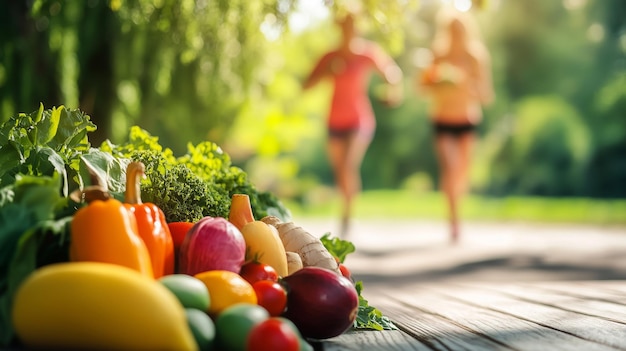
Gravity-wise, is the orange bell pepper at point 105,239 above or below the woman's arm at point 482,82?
below

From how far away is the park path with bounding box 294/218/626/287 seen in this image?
7.05m

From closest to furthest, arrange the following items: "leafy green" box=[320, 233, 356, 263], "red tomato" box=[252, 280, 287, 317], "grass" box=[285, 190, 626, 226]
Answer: "red tomato" box=[252, 280, 287, 317] → "leafy green" box=[320, 233, 356, 263] → "grass" box=[285, 190, 626, 226]

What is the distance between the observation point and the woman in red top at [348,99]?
9523 mm

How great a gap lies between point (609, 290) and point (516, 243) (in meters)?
6.22

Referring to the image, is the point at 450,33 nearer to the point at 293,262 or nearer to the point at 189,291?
the point at 293,262

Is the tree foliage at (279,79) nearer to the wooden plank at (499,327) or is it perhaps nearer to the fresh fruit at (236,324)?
the wooden plank at (499,327)

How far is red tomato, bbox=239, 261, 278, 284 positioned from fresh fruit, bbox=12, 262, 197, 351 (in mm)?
600

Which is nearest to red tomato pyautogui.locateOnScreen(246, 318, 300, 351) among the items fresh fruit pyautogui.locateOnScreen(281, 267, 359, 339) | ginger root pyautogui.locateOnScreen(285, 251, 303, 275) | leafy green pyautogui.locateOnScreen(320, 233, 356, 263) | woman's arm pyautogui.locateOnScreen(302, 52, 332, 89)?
fresh fruit pyautogui.locateOnScreen(281, 267, 359, 339)

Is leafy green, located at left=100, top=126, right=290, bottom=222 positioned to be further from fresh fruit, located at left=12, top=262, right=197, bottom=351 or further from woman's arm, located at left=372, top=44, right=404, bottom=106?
woman's arm, located at left=372, top=44, right=404, bottom=106

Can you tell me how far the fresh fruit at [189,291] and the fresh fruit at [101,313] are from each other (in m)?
0.22

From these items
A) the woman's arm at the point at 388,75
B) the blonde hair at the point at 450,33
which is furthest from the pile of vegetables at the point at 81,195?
the blonde hair at the point at 450,33

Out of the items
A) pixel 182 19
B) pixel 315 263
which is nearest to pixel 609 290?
pixel 315 263

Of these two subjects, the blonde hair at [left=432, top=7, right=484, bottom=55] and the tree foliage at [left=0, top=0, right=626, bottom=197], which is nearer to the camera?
the tree foliage at [left=0, top=0, right=626, bottom=197]

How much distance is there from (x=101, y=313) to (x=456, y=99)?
26.8 feet
